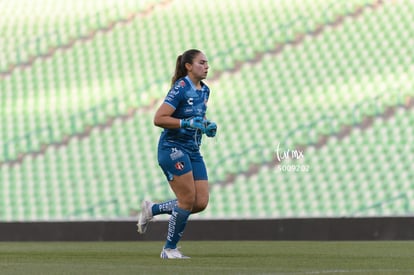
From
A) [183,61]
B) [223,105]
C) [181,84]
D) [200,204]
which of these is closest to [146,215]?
[200,204]

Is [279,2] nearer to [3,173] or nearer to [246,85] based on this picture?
[246,85]

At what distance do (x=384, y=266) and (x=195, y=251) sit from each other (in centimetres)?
253

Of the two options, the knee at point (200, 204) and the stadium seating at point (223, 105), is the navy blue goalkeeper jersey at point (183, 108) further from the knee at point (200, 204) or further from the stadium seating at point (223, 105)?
the stadium seating at point (223, 105)

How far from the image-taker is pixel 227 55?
1466 cm

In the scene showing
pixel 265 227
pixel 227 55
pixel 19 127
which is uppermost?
pixel 227 55

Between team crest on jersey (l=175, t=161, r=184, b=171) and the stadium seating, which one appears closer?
team crest on jersey (l=175, t=161, r=184, b=171)

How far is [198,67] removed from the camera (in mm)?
6523

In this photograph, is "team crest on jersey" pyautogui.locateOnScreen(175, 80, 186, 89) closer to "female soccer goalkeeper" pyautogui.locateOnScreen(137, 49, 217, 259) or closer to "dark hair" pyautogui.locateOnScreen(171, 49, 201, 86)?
"female soccer goalkeeper" pyautogui.locateOnScreen(137, 49, 217, 259)

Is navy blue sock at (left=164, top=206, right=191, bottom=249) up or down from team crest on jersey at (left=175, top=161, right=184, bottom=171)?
down

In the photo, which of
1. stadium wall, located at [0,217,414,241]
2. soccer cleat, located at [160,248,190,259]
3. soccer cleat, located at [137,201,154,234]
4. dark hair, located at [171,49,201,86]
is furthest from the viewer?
stadium wall, located at [0,217,414,241]

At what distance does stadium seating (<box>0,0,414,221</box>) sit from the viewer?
12133 millimetres

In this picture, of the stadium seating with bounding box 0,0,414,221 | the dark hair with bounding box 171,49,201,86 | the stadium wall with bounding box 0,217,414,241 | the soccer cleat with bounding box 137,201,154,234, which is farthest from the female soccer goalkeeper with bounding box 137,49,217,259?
the stadium seating with bounding box 0,0,414,221

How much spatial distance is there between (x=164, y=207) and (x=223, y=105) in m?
6.88

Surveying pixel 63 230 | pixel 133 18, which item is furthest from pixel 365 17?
pixel 63 230
